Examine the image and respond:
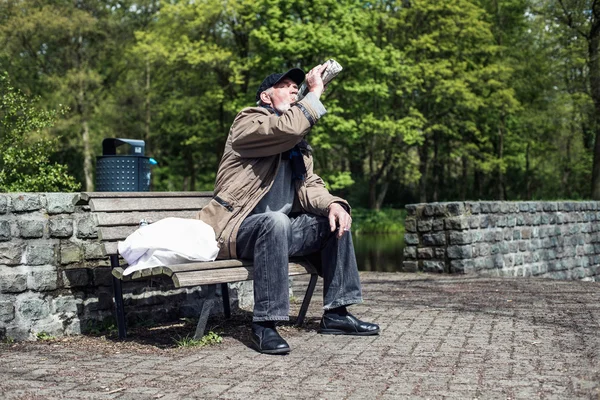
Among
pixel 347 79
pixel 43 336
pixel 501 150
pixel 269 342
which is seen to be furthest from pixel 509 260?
pixel 501 150

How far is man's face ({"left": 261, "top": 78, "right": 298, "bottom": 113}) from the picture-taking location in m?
5.32

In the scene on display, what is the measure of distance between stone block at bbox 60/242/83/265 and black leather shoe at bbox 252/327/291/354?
63.0 inches

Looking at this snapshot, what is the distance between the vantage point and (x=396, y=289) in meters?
8.43

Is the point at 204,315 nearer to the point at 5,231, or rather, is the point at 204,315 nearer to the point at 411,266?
the point at 5,231

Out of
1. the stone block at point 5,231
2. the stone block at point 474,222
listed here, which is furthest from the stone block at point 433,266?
the stone block at point 5,231

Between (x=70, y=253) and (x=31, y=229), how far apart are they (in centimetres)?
35

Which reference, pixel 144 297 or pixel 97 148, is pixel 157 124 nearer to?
pixel 97 148

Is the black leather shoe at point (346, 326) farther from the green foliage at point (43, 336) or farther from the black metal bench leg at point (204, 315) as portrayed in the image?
the green foliage at point (43, 336)

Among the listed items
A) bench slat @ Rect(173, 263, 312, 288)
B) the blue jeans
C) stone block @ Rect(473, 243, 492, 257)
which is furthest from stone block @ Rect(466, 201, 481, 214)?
bench slat @ Rect(173, 263, 312, 288)

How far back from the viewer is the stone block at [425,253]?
10.9 meters

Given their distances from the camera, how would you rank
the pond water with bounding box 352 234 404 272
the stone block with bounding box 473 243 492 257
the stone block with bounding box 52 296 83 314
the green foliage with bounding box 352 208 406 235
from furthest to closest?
1. the green foliage with bounding box 352 208 406 235
2. the pond water with bounding box 352 234 404 272
3. the stone block with bounding box 473 243 492 257
4. the stone block with bounding box 52 296 83 314

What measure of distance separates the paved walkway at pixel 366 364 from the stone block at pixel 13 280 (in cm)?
40

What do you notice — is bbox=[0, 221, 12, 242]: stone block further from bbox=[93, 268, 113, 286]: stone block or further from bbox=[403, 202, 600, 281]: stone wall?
bbox=[403, 202, 600, 281]: stone wall

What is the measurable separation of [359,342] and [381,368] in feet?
2.77
